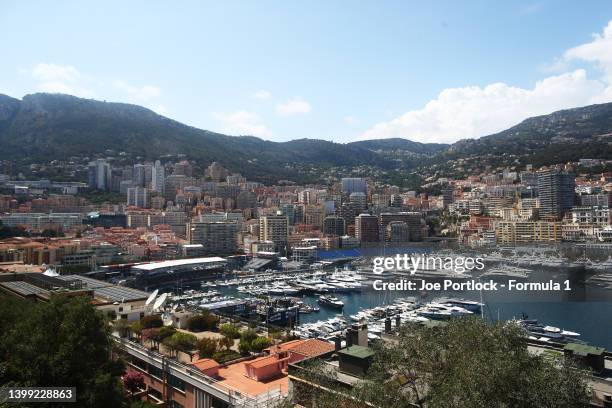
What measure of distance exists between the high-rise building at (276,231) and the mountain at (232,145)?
31450mm

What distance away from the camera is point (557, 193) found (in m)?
39.6

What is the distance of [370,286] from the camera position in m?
23.1

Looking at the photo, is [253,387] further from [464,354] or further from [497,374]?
[497,374]

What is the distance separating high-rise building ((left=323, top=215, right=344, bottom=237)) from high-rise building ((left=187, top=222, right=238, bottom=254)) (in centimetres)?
1130

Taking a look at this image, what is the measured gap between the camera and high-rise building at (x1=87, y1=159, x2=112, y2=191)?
54.4 meters

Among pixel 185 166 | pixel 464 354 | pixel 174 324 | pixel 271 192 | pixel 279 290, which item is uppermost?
pixel 185 166

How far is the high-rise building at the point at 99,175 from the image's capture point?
5441 cm

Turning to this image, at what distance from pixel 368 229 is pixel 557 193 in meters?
17.1

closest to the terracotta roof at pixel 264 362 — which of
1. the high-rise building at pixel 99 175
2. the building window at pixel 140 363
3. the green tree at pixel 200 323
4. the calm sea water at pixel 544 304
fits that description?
the building window at pixel 140 363

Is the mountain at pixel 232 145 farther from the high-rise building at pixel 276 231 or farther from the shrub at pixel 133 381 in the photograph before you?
the shrub at pixel 133 381

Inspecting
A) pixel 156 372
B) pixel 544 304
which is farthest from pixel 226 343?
pixel 544 304

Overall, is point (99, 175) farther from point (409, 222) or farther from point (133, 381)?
point (133, 381)

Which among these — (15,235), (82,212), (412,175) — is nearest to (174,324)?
(15,235)

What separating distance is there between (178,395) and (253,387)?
4.90ft
